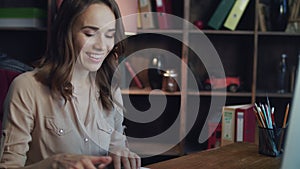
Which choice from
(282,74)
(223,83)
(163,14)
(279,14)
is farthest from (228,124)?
(279,14)

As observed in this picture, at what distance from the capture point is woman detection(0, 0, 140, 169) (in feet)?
2.08

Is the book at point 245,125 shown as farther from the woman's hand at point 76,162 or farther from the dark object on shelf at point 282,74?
the woman's hand at point 76,162

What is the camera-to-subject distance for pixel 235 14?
1.27m

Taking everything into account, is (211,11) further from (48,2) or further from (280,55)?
(48,2)

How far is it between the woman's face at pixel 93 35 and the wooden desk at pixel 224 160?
249mm

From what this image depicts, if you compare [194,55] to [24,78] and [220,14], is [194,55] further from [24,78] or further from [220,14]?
[24,78]

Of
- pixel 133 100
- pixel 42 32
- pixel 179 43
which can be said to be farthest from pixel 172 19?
pixel 42 32

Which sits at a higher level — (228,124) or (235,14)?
(235,14)

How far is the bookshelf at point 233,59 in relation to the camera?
3.00ft

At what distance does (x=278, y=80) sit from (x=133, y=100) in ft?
2.77

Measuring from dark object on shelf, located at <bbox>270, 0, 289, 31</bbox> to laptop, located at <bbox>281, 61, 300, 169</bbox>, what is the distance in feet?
3.67

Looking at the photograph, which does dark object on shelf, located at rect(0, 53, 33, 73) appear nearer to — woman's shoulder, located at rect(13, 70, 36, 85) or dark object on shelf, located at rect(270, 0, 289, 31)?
woman's shoulder, located at rect(13, 70, 36, 85)

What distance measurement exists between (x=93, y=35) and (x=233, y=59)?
2.23 feet

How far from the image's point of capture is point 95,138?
71 centimetres
